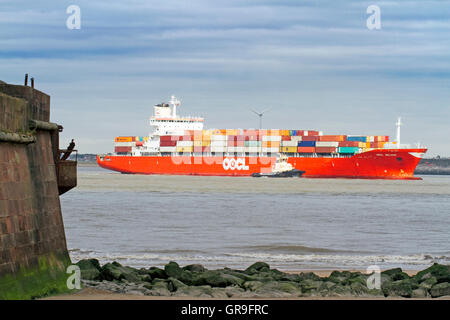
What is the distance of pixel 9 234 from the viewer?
29.8 feet

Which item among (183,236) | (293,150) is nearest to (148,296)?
(183,236)

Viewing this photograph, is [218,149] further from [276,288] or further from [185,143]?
[276,288]

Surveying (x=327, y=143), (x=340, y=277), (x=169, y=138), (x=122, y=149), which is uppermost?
(x=169, y=138)

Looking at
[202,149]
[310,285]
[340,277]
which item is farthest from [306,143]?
[310,285]

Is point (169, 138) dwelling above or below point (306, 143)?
above

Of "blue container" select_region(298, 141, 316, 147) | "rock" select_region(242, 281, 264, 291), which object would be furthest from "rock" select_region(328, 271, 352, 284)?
"blue container" select_region(298, 141, 316, 147)

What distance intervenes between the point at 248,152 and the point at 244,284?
86237mm

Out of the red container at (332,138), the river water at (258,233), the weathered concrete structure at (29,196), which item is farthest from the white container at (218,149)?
the weathered concrete structure at (29,196)

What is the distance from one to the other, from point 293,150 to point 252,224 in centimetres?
6418

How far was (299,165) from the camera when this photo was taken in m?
93.6

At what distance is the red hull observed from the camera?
284 ft

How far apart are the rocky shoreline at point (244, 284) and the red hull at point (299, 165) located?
72.4m

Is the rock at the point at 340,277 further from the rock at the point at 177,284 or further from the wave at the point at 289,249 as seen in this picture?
the wave at the point at 289,249

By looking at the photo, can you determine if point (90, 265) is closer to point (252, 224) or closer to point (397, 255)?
point (397, 255)
